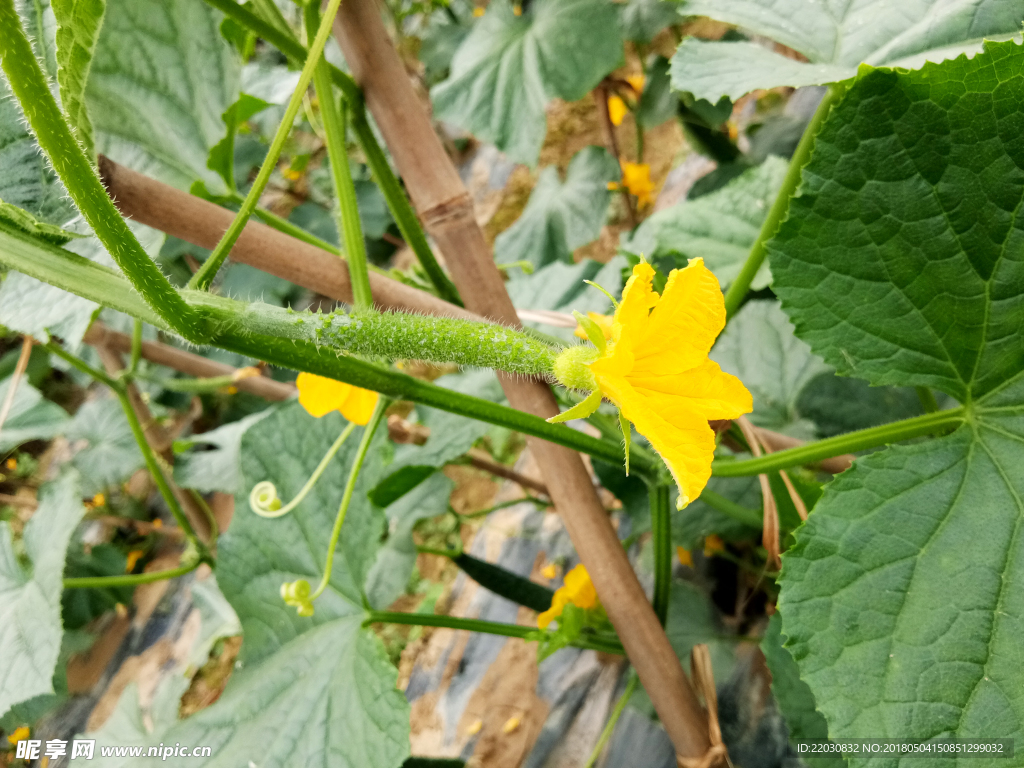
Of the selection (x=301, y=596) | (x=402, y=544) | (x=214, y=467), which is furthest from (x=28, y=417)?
(x=301, y=596)

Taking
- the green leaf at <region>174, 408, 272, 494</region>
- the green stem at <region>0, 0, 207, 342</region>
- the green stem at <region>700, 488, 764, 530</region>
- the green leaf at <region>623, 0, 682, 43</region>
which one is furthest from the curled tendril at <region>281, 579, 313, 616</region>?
the green leaf at <region>623, 0, 682, 43</region>

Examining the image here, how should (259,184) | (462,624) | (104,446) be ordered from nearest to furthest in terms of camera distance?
(259,184) → (462,624) → (104,446)

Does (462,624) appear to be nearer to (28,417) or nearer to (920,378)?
(920,378)

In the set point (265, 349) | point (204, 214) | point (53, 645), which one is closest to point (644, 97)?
point (204, 214)

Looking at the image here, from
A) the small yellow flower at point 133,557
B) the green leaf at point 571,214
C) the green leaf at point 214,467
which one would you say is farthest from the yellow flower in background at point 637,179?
the small yellow flower at point 133,557

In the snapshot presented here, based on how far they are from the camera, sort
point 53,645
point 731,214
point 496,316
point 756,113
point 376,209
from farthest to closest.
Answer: point 376,209, point 756,113, point 731,214, point 53,645, point 496,316

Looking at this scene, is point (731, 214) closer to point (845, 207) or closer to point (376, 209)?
point (845, 207)

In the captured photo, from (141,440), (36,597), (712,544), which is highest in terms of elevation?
(141,440)
